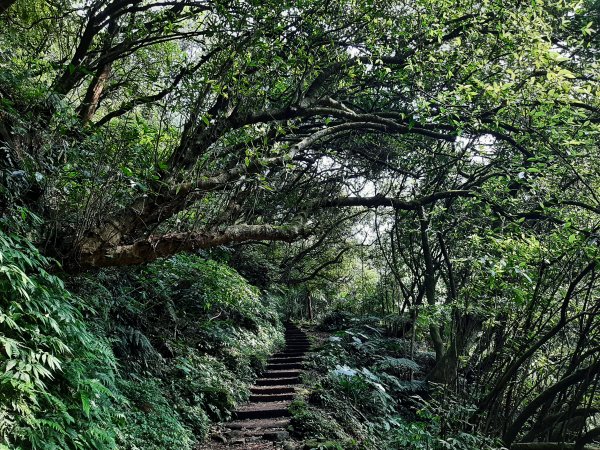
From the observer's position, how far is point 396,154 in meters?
9.39

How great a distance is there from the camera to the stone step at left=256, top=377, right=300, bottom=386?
9.50 meters

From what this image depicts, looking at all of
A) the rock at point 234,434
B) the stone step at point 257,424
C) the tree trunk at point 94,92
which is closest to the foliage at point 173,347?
the stone step at point 257,424

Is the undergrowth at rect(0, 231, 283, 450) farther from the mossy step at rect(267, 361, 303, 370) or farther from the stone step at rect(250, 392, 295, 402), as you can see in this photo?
the mossy step at rect(267, 361, 303, 370)

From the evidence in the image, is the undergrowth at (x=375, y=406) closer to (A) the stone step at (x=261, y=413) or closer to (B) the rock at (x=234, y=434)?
(A) the stone step at (x=261, y=413)

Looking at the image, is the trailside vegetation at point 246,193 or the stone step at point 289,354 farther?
the stone step at point 289,354

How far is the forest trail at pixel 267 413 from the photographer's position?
6.21m

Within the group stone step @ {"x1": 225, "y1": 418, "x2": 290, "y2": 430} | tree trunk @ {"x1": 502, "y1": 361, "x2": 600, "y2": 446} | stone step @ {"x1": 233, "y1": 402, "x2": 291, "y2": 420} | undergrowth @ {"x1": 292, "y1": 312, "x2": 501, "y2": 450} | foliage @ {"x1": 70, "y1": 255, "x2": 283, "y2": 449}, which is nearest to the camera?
tree trunk @ {"x1": 502, "y1": 361, "x2": 600, "y2": 446}

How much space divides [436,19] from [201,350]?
7311mm

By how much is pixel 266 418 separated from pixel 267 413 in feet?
0.35

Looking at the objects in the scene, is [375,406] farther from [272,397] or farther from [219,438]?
[219,438]

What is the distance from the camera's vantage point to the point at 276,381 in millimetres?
9625

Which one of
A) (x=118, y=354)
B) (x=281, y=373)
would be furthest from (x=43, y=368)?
(x=281, y=373)

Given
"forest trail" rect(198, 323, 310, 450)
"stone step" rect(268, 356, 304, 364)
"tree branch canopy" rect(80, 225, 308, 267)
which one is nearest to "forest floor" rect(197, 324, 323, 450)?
"forest trail" rect(198, 323, 310, 450)

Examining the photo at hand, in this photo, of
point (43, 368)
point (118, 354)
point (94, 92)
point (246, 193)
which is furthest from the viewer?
point (94, 92)
